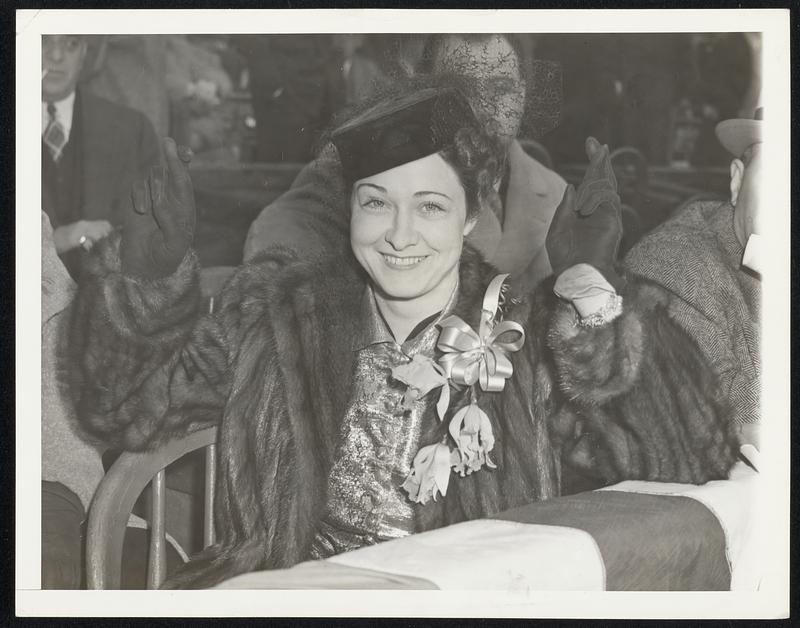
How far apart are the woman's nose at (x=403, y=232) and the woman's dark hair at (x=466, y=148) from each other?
0.10 meters

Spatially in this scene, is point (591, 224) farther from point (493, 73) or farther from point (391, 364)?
point (391, 364)

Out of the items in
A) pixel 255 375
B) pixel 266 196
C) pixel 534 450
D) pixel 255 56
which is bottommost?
pixel 534 450

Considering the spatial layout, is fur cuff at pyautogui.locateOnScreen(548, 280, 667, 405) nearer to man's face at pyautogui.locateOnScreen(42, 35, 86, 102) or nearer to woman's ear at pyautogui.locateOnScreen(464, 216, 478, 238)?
woman's ear at pyautogui.locateOnScreen(464, 216, 478, 238)

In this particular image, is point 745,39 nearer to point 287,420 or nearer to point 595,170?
point 595,170

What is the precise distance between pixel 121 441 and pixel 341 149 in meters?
0.69

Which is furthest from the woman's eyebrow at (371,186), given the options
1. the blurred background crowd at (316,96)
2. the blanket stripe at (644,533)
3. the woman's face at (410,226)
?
the blanket stripe at (644,533)

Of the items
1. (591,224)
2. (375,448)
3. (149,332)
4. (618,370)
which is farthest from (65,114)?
(618,370)

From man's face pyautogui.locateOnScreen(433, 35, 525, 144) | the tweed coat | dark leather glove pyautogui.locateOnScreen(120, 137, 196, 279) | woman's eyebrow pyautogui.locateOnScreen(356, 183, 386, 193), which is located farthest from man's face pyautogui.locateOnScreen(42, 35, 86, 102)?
the tweed coat

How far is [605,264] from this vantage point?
6.02ft

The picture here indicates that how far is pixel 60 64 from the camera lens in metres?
1.89

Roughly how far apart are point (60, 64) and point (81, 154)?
179mm
